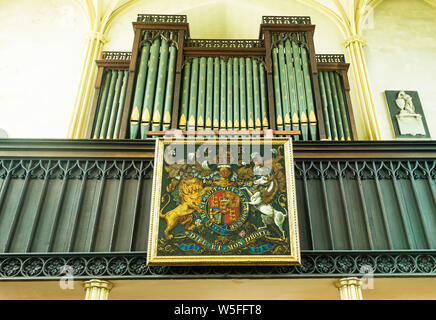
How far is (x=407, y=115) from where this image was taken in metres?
8.77

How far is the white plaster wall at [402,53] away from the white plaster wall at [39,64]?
678 centimetres

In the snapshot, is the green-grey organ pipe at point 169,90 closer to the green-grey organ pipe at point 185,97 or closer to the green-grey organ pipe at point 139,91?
the green-grey organ pipe at point 185,97

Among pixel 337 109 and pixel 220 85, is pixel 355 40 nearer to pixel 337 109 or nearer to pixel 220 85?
pixel 337 109

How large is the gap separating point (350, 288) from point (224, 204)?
6.56 feet

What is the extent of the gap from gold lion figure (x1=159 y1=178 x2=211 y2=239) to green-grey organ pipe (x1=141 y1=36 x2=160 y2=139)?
1.78 meters

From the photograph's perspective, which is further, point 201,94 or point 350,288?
point 201,94

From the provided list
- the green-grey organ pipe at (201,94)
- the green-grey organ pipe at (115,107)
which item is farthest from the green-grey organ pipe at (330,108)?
the green-grey organ pipe at (115,107)

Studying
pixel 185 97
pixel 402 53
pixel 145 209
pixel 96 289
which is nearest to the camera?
pixel 96 289

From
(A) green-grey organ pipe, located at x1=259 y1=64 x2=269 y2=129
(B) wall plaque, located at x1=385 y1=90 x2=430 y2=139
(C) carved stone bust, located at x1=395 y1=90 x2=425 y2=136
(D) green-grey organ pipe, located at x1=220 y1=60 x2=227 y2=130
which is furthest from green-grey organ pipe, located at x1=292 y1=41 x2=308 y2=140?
(C) carved stone bust, located at x1=395 y1=90 x2=425 y2=136

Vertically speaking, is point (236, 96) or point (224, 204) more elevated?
point (236, 96)

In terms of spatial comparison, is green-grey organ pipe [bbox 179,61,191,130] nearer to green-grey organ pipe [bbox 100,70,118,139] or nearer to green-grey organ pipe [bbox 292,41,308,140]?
green-grey organ pipe [bbox 100,70,118,139]

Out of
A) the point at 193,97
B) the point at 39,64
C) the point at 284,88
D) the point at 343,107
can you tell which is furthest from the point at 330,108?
the point at 39,64
